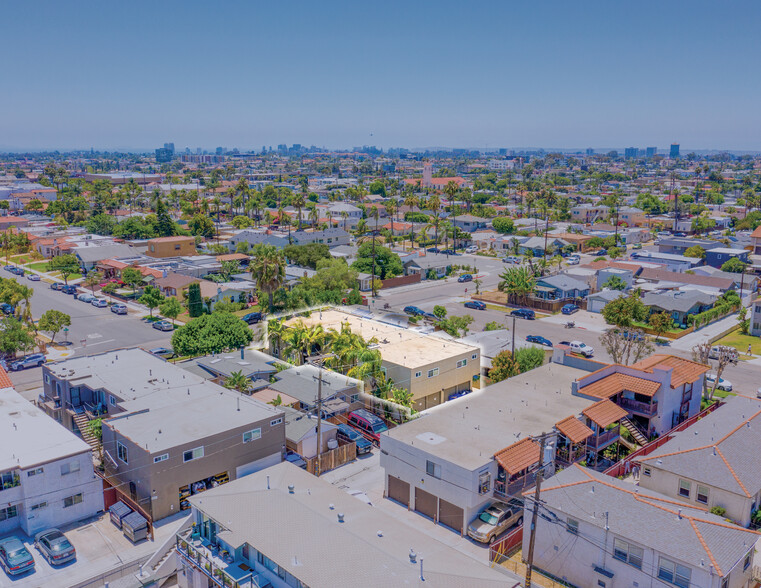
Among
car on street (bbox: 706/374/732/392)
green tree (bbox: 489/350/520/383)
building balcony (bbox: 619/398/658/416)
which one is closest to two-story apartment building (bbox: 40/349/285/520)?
green tree (bbox: 489/350/520/383)

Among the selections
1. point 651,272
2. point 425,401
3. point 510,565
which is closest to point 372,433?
point 425,401

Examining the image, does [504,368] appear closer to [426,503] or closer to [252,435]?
[426,503]

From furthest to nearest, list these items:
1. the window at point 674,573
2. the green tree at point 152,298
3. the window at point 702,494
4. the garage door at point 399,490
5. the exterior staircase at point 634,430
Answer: the green tree at point 152,298 → the exterior staircase at point 634,430 → the garage door at point 399,490 → the window at point 702,494 → the window at point 674,573

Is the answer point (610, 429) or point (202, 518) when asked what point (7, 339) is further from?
point (610, 429)

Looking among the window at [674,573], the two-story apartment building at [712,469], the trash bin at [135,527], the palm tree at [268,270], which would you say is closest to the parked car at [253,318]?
the palm tree at [268,270]

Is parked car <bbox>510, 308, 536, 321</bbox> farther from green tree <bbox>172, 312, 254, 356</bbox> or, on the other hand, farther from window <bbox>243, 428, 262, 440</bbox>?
window <bbox>243, 428, 262, 440</bbox>

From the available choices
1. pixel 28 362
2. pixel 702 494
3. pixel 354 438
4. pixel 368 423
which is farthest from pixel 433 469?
pixel 28 362

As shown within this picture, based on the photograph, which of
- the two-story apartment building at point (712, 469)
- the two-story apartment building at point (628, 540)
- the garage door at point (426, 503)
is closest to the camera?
the two-story apartment building at point (628, 540)

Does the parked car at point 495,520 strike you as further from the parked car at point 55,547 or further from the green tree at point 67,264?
the green tree at point 67,264
